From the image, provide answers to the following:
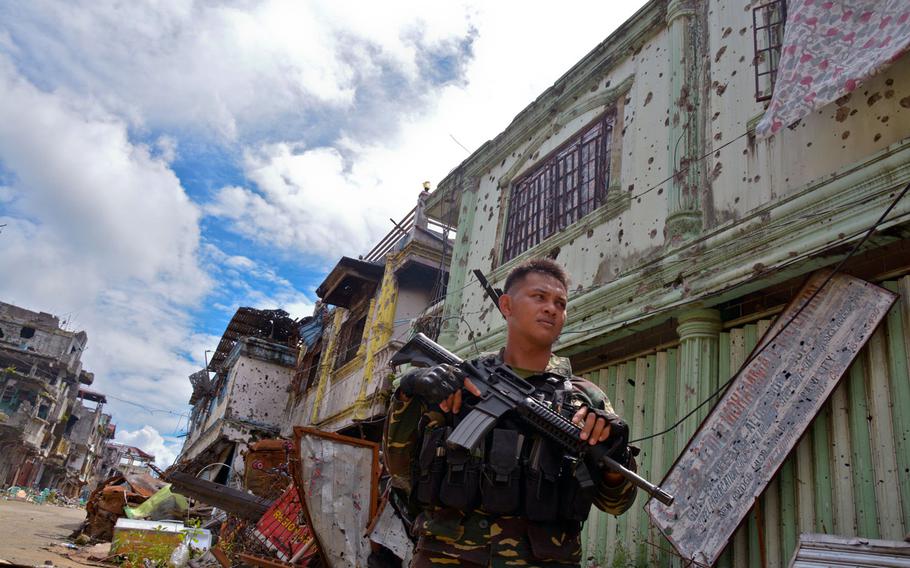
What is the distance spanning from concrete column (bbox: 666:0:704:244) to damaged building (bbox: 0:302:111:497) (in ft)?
152

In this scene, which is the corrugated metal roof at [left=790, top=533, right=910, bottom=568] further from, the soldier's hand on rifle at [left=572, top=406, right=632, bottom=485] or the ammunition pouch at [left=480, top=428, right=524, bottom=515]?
the ammunition pouch at [left=480, top=428, right=524, bottom=515]

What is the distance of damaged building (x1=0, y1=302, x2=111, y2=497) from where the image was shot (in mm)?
40062

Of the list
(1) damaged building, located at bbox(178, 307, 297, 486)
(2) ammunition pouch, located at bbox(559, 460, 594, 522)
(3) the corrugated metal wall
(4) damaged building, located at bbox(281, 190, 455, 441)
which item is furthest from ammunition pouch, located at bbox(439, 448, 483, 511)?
(1) damaged building, located at bbox(178, 307, 297, 486)

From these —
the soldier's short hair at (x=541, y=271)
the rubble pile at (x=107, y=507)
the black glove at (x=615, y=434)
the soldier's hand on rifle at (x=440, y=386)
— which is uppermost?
the soldier's short hair at (x=541, y=271)

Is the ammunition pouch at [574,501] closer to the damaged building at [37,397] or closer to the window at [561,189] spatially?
the window at [561,189]

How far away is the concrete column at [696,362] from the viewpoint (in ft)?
15.0

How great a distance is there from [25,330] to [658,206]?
54582 mm

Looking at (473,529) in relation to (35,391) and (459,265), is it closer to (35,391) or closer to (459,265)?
(459,265)

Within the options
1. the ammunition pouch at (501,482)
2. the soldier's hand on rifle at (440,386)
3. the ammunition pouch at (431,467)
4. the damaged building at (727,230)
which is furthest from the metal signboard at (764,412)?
the soldier's hand on rifle at (440,386)

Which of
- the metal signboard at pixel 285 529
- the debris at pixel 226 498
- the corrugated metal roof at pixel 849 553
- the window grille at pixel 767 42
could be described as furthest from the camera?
the debris at pixel 226 498

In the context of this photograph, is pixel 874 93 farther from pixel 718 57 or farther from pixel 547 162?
pixel 547 162

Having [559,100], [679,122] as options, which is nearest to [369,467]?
[679,122]

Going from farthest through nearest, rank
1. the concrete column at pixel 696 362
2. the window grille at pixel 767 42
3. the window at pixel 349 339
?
the window at pixel 349 339, the window grille at pixel 767 42, the concrete column at pixel 696 362

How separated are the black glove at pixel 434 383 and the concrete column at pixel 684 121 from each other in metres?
3.65
